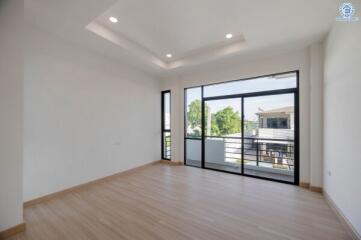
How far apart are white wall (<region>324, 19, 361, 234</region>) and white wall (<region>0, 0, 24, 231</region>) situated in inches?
158

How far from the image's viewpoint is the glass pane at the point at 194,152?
16.2 feet

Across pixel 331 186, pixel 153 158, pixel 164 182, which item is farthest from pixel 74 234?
pixel 331 186

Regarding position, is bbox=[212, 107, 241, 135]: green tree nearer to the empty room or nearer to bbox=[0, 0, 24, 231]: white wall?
the empty room

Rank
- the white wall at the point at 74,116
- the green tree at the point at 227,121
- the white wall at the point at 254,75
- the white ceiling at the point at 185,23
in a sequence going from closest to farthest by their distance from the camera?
the white ceiling at the point at 185,23 → the white wall at the point at 74,116 → the white wall at the point at 254,75 → the green tree at the point at 227,121

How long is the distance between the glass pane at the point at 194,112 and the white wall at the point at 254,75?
0.66 ft

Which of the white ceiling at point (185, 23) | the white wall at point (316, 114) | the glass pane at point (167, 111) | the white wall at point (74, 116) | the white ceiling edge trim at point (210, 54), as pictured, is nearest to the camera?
the white ceiling at point (185, 23)

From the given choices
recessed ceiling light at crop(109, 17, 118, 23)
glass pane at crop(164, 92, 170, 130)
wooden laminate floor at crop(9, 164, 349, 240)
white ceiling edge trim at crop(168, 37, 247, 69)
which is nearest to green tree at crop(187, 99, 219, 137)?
glass pane at crop(164, 92, 170, 130)

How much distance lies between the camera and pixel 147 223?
2.14 metres

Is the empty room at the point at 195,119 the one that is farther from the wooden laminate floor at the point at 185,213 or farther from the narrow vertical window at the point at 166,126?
the narrow vertical window at the point at 166,126

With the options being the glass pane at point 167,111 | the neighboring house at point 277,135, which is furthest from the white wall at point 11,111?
the neighboring house at point 277,135

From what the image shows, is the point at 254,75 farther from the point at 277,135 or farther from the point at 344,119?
the point at 344,119

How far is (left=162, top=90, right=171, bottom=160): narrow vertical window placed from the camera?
5.45 metres

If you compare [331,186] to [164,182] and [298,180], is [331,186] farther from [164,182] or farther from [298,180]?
[164,182]

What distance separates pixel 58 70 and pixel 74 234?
2671 mm
